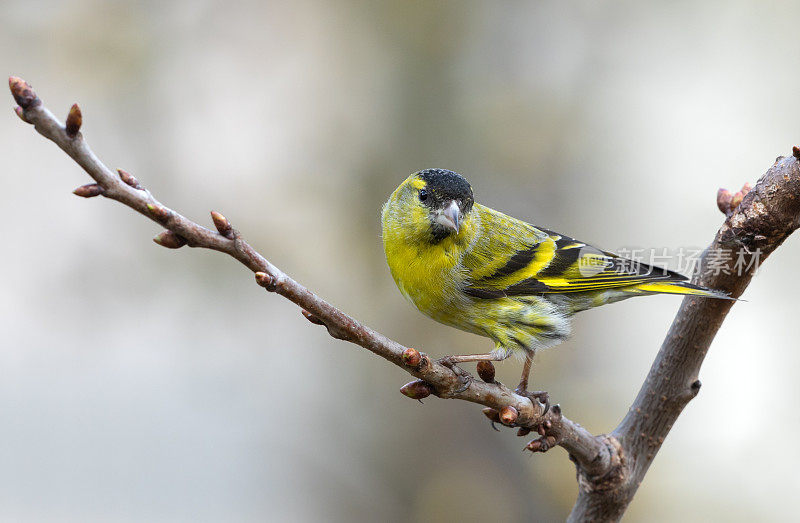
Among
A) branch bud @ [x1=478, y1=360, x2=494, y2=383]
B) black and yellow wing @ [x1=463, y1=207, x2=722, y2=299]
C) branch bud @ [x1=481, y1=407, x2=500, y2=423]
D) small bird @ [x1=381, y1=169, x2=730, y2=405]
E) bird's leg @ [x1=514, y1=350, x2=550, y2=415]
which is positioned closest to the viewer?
branch bud @ [x1=478, y1=360, x2=494, y2=383]

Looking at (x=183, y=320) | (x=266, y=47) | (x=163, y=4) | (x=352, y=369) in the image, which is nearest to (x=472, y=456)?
(x=352, y=369)

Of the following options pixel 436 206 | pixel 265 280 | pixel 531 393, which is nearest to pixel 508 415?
pixel 531 393

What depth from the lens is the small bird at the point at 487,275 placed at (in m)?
3.06

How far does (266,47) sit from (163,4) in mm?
833

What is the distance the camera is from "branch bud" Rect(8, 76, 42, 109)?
1.33 metres

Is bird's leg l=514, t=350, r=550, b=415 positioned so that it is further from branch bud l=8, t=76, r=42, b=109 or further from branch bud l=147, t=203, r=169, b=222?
branch bud l=8, t=76, r=42, b=109

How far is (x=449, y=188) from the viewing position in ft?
9.98

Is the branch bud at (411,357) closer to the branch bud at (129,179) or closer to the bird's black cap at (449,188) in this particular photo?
the branch bud at (129,179)

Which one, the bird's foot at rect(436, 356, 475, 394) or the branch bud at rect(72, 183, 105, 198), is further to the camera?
the bird's foot at rect(436, 356, 475, 394)

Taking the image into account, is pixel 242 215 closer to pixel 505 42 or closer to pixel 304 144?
pixel 304 144

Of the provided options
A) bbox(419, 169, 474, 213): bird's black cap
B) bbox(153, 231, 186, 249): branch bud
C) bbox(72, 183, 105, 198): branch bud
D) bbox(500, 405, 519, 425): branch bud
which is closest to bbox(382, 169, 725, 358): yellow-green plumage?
bbox(419, 169, 474, 213): bird's black cap

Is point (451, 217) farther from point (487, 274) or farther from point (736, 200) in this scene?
point (736, 200)

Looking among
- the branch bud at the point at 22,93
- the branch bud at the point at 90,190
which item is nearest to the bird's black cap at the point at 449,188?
the branch bud at the point at 90,190

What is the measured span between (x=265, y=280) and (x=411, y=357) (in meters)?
0.53
